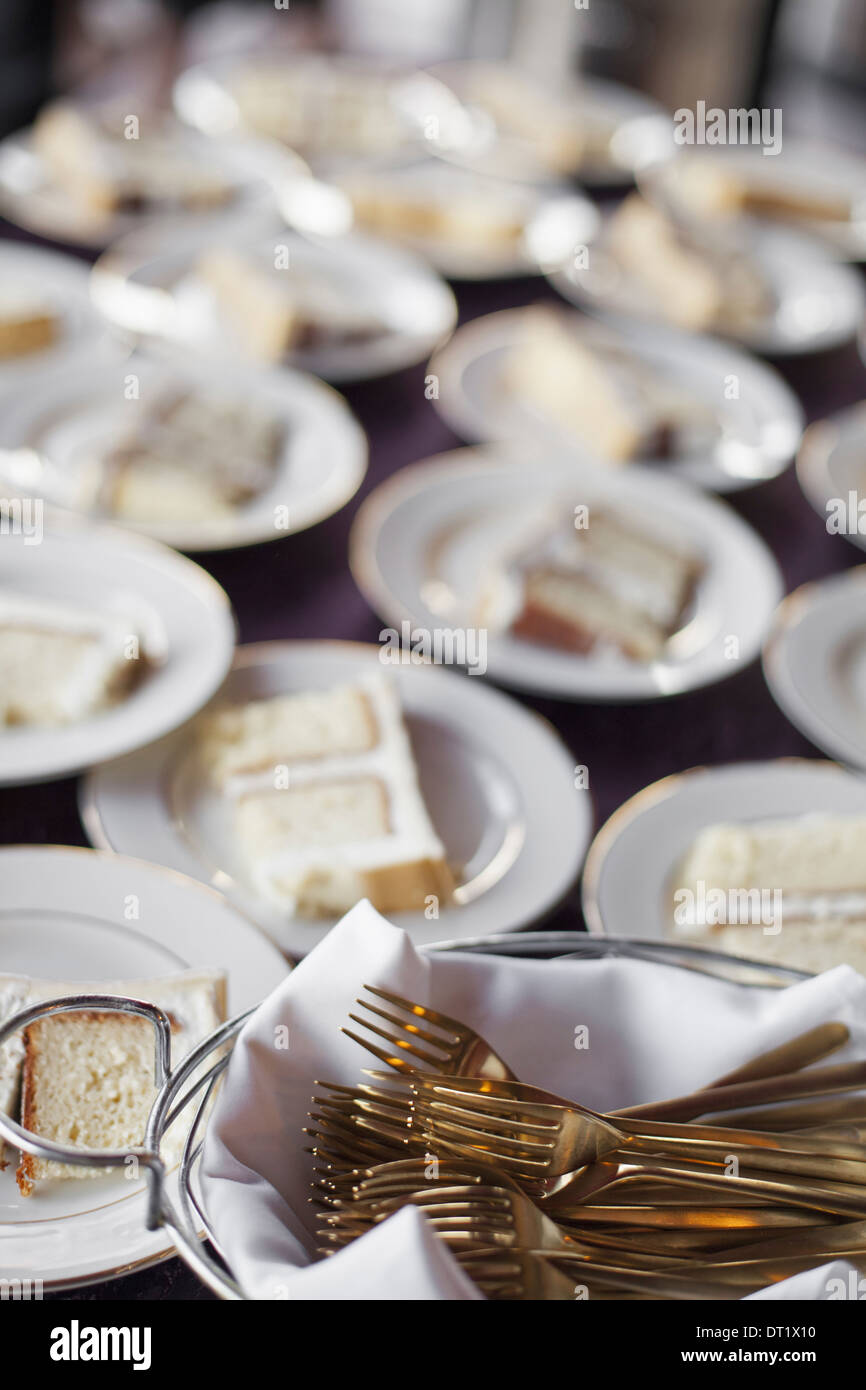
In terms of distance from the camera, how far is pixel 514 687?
132 centimetres

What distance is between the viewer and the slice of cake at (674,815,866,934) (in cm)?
106

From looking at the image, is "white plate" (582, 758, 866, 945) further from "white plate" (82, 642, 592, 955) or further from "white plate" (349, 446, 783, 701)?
"white plate" (349, 446, 783, 701)

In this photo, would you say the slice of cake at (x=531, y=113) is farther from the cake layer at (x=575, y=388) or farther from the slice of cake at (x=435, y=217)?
the cake layer at (x=575, y=388)

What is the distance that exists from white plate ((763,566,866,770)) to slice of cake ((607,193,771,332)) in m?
0.75

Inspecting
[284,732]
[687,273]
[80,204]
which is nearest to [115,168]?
[80,204]

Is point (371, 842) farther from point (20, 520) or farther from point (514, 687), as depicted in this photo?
point (20, 520)

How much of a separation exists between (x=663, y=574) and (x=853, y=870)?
0.49m

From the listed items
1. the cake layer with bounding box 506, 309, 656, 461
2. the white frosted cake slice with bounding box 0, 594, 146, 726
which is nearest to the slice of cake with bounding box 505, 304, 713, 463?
the cake layer with bounding box 506, 309, 656, 461

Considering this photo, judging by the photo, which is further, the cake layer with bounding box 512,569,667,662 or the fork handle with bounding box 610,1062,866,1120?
the cake layer with bounding box 512,569,667,662

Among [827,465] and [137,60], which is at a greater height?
[137,60]

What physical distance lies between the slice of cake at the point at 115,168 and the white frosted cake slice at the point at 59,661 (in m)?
1.09

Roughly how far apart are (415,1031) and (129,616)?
687mm

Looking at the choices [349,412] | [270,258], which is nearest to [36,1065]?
[349,412]

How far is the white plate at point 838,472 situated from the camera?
167 centimetres
